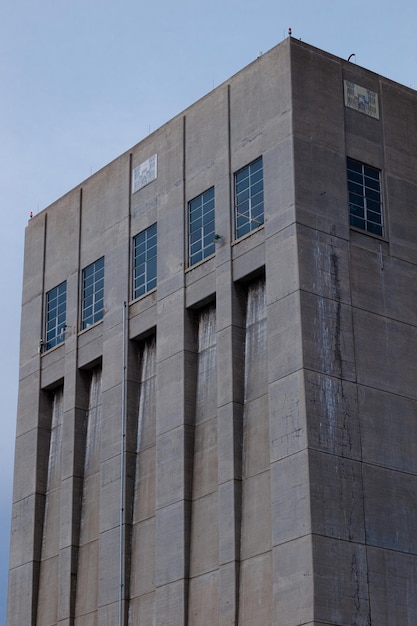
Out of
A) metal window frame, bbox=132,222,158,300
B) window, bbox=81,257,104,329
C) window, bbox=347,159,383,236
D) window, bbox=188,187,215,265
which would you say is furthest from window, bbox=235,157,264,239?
window, bbox=81,257,104,329

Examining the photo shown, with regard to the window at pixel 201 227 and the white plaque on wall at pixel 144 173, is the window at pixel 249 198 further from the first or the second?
the white plaque on wall at pixel 144 173

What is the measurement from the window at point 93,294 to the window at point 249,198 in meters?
9.32

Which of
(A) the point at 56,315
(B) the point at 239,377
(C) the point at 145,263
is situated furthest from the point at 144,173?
(B) the point at 239,377

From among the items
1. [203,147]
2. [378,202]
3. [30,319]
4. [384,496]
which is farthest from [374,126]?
[30,319]

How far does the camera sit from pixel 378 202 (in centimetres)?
5669

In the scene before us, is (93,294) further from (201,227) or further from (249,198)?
(249,198)

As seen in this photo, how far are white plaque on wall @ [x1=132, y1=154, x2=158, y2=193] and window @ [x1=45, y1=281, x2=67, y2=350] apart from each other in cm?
605

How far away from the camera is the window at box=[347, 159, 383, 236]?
55781 millimetres

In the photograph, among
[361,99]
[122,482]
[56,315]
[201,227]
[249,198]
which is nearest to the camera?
[249,198]

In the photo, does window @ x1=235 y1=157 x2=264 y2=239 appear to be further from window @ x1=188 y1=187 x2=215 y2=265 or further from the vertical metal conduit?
the vertical metal conduit

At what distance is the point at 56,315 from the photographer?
66812 mm

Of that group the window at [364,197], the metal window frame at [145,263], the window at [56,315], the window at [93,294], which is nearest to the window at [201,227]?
the metal window frame at [145,263]

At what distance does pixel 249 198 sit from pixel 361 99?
607 cm

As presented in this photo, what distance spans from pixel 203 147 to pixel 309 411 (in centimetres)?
1443
